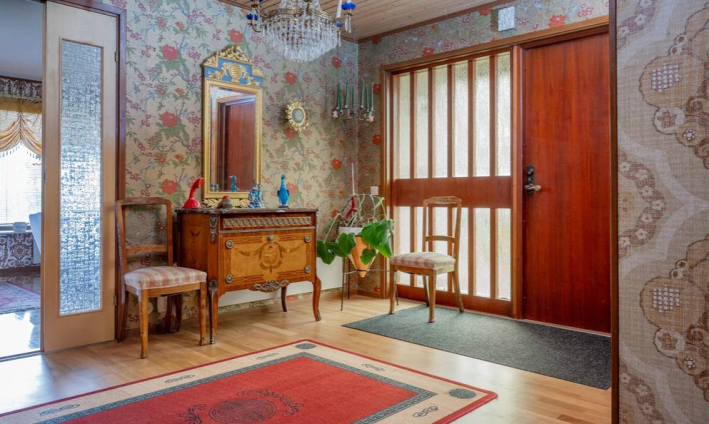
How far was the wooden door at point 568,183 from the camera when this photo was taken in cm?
375

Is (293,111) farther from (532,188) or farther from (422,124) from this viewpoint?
(532,188)

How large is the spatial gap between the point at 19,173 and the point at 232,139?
15.0 ft

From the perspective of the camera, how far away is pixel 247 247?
359 centimetres

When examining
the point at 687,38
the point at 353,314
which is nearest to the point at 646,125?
the point at 687,38

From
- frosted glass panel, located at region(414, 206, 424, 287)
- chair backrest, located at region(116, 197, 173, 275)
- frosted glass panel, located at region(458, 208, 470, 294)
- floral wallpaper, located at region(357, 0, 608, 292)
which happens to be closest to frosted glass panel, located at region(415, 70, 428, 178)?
floral wallpaper, located at region(357, 0, 608, 292)

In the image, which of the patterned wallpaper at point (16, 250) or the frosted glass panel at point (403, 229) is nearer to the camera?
the frosted glass panel at point (403, 229)

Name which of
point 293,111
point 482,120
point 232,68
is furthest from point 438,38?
point 232,68

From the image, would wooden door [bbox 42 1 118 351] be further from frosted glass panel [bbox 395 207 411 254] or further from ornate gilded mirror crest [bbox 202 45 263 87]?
frosted glass panel [bbox 395 207 411 254]

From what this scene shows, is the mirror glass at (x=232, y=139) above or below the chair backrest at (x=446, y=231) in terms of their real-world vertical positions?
above

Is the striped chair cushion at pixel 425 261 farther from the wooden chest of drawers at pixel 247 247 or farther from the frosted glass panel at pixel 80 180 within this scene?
the frosted glass panel at pixel 80 180

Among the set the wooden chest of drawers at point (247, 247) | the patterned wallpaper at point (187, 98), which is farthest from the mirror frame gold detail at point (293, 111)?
the wooden chest of drawers at point (247, 247)

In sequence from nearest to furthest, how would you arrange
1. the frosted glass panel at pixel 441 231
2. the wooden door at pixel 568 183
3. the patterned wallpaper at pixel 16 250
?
the wooden door at pixel 568 183 < the frosted glass panel at pixel 441 231 < the patterned wallpaper at pixel 16 250

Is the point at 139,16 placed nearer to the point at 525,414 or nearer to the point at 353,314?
the point at 353,314

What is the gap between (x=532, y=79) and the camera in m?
4.12
